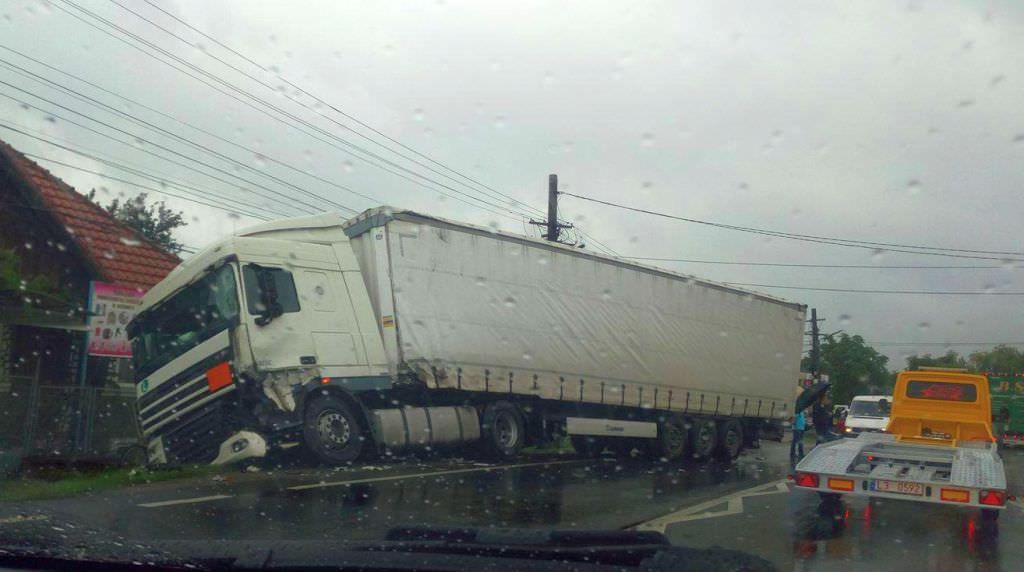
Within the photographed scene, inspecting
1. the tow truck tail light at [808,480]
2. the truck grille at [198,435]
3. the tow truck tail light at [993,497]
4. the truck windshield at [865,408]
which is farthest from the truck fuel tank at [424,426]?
the truck windshield at [865,408]

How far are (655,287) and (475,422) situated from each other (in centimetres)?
472

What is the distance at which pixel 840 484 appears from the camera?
892 cm

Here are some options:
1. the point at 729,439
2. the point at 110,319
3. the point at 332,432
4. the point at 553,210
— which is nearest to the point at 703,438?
the point at 729,439

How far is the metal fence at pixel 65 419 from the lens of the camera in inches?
579

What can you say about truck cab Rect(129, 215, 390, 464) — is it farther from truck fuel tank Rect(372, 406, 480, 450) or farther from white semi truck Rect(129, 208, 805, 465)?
truck fuel tank Rect(372, 406, 480, 450)

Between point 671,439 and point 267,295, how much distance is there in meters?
9.55

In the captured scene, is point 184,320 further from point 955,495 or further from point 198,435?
point 955,495

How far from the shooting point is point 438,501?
9.53 meters

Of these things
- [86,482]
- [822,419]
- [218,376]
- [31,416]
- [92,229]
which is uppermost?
[92,229]

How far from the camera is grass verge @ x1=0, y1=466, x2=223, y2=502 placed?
9.38 meters

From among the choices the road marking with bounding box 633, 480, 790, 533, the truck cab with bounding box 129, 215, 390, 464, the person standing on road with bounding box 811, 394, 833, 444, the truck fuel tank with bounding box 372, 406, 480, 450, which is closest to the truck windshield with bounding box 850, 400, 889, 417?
the person standing on road with bounding box 811, 394, 833, 444

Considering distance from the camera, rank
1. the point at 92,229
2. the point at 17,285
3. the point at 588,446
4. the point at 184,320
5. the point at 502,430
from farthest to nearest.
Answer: the point at 588,446 → the point at 502,430 → the point at 92,229 → the point at 17,285 → the point at 184,320

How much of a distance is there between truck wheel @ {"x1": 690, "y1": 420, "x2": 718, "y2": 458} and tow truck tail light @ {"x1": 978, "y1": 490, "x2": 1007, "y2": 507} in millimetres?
11263

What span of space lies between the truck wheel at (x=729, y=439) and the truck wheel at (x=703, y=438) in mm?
200
